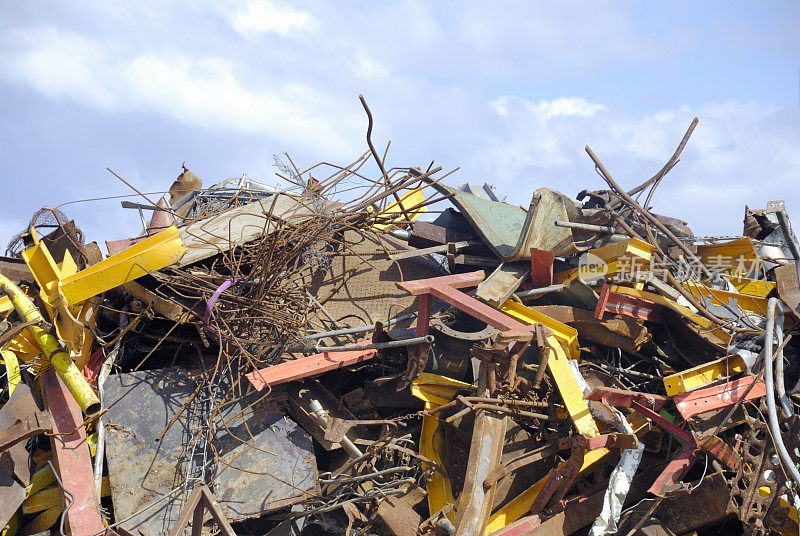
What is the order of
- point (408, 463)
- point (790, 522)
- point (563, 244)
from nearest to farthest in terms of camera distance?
point (790, 522), point (408, 463), point (563, 244)

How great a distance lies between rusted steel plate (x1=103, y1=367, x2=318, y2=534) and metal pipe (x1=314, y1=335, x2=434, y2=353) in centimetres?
58

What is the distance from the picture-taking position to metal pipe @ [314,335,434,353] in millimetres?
4603

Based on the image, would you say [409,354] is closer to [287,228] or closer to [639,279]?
[287,228]

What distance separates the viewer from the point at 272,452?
471 cm

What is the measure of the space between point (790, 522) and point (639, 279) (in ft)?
6.80

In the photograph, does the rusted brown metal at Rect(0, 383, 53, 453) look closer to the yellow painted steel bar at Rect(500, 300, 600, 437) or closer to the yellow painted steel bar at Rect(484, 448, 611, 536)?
the yellow painted steel bar at Rect(484, 448, 611, 536)

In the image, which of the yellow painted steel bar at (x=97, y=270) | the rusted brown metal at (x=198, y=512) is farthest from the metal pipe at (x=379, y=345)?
the rusted brown metal at (x=198, y=512)

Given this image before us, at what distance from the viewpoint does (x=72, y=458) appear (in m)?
4.41

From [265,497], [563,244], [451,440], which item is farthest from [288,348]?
[563,244]

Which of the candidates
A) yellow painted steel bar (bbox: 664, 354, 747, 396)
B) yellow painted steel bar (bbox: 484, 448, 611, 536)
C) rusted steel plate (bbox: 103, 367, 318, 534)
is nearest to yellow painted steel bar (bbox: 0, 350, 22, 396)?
rusted steel plate (bbox: 103, 367, 318, 534)

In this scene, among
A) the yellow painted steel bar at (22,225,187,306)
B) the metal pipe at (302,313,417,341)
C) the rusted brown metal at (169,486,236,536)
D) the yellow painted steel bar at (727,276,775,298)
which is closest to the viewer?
the rusted brown metal at (169,486,236,536)

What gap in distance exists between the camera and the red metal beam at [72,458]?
4.16m

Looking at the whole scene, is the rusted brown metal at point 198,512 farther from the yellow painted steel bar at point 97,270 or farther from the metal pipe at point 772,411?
the metal pipe at point 772,411

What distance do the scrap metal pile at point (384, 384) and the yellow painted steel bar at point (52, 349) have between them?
0.05ft
